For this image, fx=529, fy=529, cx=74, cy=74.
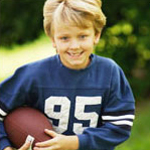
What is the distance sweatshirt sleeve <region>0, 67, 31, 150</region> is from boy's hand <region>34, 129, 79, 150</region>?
0.99 ft

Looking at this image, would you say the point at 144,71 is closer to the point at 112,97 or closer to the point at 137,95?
the point at 137,95

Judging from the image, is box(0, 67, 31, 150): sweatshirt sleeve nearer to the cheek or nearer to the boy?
the boy

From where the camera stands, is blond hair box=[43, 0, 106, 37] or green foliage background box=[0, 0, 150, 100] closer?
blond hair box=[43, 0, 106, 37]

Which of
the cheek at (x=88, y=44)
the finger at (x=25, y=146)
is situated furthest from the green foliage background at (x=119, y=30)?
the finger at (x=25, y=146)

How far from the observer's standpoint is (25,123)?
379 cm

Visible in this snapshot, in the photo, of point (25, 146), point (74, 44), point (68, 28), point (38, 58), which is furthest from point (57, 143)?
point (38, 58)

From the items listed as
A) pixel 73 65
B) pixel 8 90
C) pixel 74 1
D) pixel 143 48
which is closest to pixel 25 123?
pixel 8 90

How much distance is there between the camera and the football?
3768mm

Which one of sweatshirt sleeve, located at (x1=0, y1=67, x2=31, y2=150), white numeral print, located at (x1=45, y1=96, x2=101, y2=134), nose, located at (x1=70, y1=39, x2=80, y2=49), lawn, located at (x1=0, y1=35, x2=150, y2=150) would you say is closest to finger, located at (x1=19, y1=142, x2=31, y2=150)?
sweatshirt sleeve, located at (x1=0, y1=67, x2=31, y2=150)

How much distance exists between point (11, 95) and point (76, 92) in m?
0.48

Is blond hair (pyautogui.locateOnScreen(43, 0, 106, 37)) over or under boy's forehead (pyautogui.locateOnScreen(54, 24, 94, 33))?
over

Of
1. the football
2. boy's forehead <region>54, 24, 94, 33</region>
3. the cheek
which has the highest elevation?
boy's forehead <region>54, 24, 94, 33</region>

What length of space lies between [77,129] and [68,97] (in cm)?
26

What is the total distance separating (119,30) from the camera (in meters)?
7.26
